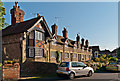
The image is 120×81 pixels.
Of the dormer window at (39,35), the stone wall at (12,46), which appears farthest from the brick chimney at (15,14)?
the dormer window at (39,35)

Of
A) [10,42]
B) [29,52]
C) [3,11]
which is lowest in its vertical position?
[29,52]

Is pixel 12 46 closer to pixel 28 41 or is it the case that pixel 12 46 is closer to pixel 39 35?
pixel 28 41

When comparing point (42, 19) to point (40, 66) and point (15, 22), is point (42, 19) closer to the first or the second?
point (15, 22)

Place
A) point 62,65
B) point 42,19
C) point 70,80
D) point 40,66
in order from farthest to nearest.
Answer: point 42,19 < point 40,66 < point 62,65 < point 70,80

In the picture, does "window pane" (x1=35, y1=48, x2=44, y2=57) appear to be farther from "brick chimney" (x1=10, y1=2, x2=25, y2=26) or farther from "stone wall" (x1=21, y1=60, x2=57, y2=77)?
"brick chimney" (x1=10, y1=2, x2=25, y2=26)

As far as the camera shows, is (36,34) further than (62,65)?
Yes

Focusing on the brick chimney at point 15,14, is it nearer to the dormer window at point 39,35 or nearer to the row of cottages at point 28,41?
the row of cottages at point 28,41

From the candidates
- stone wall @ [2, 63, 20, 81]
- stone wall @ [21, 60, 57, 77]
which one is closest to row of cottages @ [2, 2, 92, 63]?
stone wall @ [21, 60, 57, 77]

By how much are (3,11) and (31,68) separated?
7.65 m

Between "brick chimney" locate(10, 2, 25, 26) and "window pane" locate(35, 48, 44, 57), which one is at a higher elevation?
"brick chimney" locate(10, 2, 25, 26)

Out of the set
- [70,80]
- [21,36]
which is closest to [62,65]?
[70,80]

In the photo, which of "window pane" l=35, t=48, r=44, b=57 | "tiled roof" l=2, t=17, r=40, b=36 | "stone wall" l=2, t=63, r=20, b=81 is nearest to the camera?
"stone wall" l=2, t=63, r=20, b=81

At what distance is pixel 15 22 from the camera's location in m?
23.9

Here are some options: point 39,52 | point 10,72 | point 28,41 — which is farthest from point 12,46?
point 10,72
